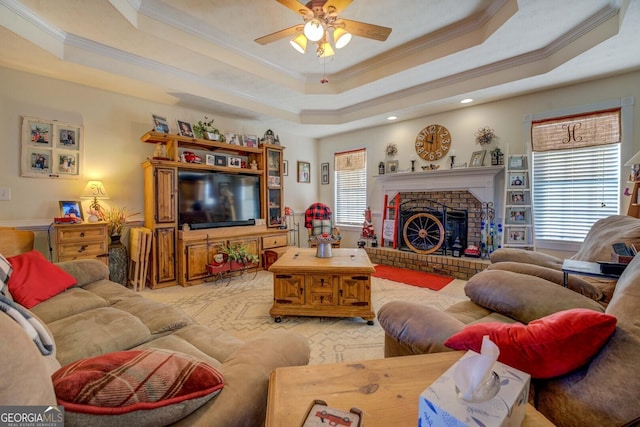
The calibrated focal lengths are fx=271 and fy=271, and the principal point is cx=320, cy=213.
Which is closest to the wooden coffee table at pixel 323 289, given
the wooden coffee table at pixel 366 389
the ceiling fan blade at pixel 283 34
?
the wooden coffee table at pixel 366 389

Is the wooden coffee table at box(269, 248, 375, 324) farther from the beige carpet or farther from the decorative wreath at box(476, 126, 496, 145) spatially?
the decorative wreath at box(476, 126, 496, 145)

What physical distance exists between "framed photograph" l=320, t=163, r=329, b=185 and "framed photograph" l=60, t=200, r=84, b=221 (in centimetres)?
414

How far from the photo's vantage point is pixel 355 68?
3635 millimetres

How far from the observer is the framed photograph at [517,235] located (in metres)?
3.64

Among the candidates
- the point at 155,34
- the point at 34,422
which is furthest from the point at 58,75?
the point at 34,422

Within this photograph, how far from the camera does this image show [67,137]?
125 inches

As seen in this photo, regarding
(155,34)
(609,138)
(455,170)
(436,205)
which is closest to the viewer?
(155,34)

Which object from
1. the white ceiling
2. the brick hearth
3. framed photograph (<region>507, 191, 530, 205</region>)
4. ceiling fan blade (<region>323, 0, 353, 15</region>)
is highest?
the white ceiling

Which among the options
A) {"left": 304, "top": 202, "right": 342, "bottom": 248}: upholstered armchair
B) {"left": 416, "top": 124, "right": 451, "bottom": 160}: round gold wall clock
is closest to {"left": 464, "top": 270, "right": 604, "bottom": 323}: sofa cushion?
{"left": 416, "top": 124, "right": 451, "bottom": 160}: round gold wall clock

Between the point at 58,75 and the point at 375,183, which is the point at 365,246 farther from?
the point at 58,75

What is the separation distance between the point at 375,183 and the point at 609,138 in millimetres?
3097

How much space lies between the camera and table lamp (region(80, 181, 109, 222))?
3188 mm

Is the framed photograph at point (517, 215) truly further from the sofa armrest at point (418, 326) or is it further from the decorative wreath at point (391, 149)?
the sofa armrest at point (418, 326)

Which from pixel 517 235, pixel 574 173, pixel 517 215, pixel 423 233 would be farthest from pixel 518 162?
pixel 423 233
